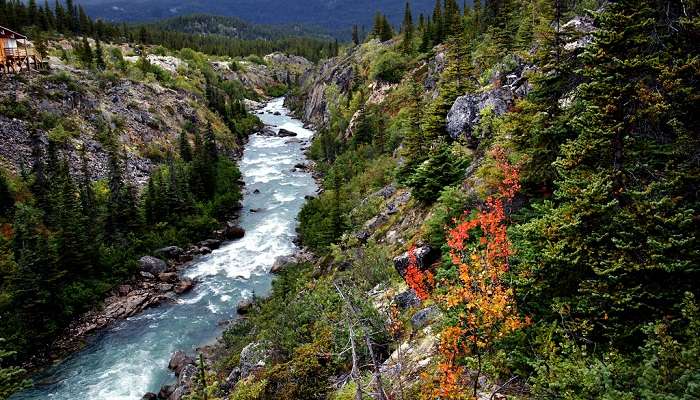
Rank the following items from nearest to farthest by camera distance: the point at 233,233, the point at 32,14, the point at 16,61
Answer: the point at 233,233
the point at 16,61
the point at 32,14

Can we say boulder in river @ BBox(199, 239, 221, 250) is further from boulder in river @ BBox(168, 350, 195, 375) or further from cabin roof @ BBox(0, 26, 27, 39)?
cabin roof @ BBox(0, 26, 27, 39)

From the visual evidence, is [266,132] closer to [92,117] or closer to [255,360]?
[92,117]

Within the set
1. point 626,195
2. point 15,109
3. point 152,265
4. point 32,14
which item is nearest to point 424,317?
point 626,195

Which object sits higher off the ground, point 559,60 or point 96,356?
point 559,60

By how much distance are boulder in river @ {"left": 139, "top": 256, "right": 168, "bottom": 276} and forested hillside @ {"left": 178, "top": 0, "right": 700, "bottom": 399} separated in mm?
17861

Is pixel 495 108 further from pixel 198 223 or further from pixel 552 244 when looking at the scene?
pixel 198 223

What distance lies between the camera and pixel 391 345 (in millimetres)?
18859

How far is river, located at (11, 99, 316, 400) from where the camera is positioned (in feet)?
102

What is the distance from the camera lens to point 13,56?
58.4 m

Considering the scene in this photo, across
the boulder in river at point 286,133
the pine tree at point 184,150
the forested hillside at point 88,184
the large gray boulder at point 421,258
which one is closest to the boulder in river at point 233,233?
the forested hillside at point 88,184

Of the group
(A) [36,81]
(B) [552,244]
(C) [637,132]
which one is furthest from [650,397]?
(A) [36,81]

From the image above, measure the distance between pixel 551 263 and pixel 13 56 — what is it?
230ft

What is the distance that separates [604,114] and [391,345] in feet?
39.0

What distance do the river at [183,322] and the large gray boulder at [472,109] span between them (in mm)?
23080
